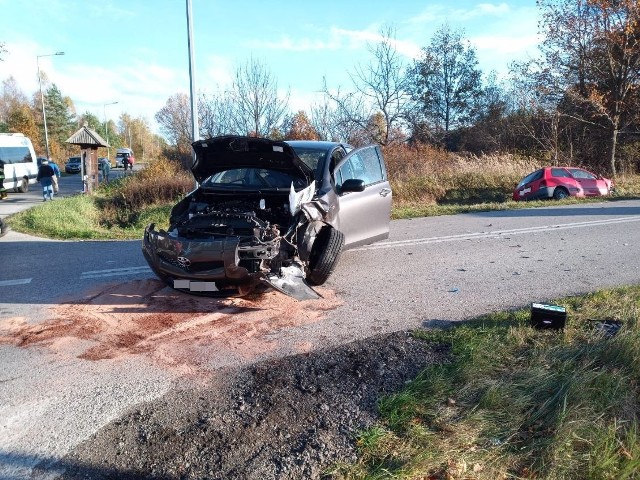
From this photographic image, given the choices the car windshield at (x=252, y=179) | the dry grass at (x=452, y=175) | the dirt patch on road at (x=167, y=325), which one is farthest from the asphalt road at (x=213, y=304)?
the dry grass at (x=452, y=175)

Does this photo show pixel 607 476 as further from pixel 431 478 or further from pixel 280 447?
pixel 280 447

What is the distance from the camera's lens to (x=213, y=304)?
5688mm

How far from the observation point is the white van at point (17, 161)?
24.8 m

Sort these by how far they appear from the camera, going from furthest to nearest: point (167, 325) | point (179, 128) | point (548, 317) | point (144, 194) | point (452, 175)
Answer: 1. point (179, 128)
2. point (452, 175)
3. point (144, 194)
4. point (167, 325)
5. point (548, 317)

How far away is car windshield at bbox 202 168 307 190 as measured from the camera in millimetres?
6359

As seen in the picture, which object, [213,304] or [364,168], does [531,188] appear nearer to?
[364,168]

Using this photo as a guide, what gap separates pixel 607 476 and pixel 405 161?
19966 millimetres

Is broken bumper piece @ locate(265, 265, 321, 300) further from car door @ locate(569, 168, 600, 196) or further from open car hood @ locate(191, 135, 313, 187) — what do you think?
car door @ locate(569, 168, 600, 196)

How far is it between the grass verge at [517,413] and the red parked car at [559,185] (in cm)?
1420

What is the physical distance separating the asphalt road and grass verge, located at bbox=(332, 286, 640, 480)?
109cm

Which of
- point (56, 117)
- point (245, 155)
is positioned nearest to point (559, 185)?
point (245, 155)

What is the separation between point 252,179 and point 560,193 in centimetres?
1450

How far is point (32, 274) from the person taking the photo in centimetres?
720

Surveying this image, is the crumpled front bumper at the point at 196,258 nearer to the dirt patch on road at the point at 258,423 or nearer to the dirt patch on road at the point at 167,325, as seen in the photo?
the dirt patch on road at the point at 167,325
